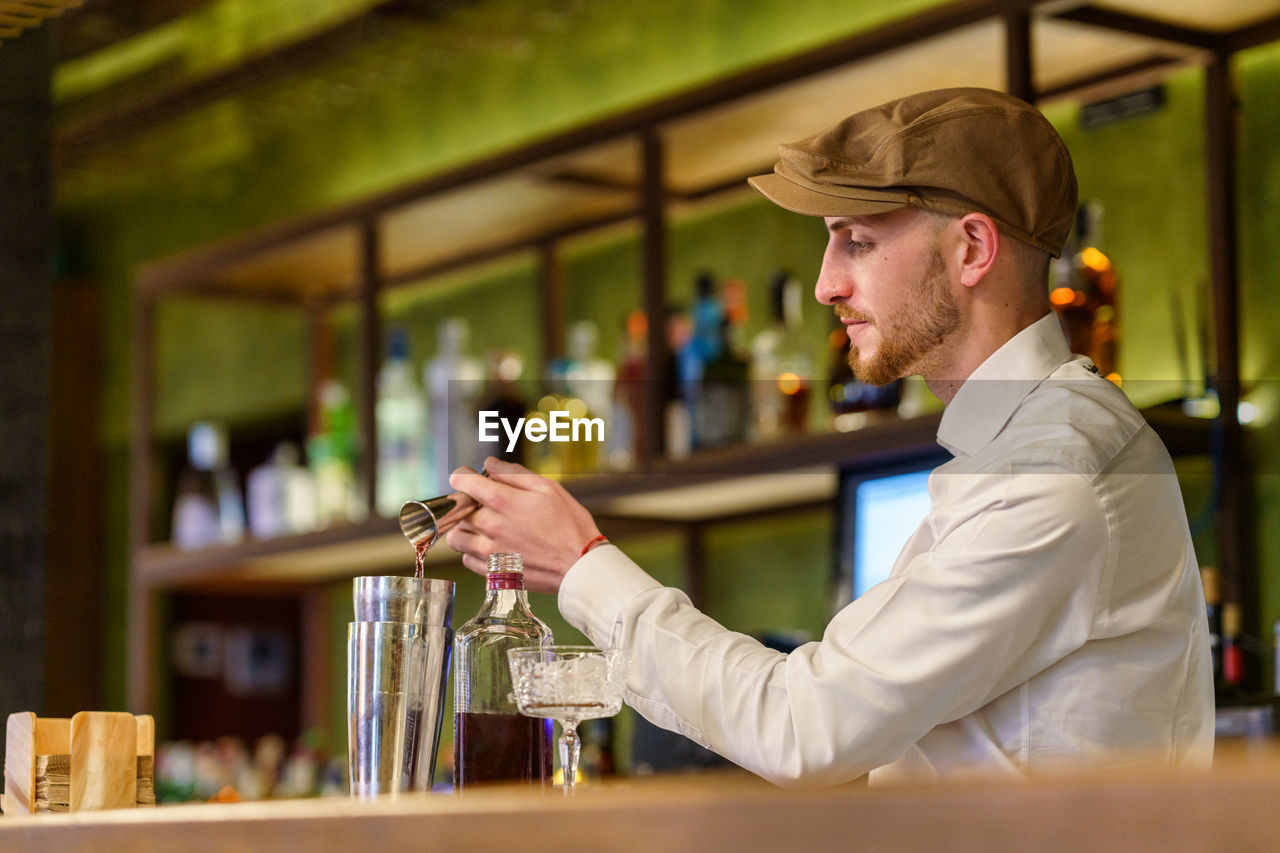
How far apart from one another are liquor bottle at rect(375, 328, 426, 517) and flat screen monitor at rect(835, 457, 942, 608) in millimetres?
873

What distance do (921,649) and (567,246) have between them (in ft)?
7.51

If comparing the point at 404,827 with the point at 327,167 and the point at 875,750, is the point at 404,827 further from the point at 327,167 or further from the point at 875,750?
the point at 327,167

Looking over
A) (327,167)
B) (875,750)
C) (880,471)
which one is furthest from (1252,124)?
(327,167)

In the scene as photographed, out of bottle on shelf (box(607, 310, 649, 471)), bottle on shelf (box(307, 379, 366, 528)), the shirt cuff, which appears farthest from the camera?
bottle on shelf (box(307, 379, 366, 528))

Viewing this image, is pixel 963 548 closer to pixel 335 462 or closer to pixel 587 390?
pixel 587 390

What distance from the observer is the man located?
3.57 feet

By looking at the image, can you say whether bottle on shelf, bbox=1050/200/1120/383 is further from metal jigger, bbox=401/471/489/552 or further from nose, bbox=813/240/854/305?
metal jigger, bbox=401/471/489/552

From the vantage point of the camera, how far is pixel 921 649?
108 cm

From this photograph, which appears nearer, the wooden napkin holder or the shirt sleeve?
the shirt sleeve

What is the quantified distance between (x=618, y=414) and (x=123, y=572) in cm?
207

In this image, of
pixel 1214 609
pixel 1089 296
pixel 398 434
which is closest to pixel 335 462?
pixel 398 434

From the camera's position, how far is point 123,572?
4.39m

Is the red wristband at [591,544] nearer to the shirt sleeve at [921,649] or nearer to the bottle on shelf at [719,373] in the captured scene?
the shirt sleeve at [921,649]

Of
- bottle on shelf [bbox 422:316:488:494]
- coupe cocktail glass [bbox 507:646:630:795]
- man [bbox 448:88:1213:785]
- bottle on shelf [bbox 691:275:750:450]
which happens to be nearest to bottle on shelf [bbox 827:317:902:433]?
bottle on shelf [bbox 691:275:750:450]
